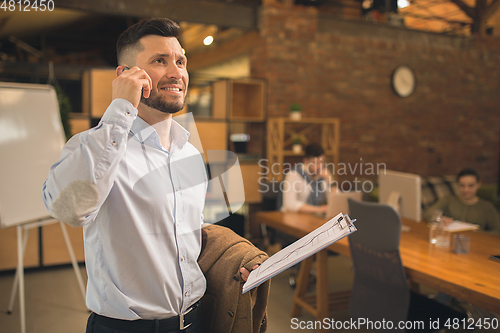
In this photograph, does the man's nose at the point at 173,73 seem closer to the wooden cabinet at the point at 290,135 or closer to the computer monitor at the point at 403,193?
the computer monitor at the point at 403,193

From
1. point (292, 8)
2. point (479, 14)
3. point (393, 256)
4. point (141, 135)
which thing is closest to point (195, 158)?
point (141, 135)

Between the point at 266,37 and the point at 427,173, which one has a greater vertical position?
the point at 266,37

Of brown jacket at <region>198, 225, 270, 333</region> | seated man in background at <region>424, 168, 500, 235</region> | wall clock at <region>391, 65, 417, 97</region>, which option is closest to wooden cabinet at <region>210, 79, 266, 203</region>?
seated man in background at <region>424, 168, 500, 235</region>

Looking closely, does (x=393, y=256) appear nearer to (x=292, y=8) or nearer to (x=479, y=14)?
(x=292, y=8)

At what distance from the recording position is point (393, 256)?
1914 millimetres

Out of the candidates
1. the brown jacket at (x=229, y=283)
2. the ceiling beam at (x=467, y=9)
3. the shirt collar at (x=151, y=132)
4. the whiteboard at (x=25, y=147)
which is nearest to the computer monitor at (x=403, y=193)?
the brown jacket at (x=229, y=283)

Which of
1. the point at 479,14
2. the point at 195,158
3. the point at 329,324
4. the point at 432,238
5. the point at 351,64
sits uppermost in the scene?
the point at 479,14

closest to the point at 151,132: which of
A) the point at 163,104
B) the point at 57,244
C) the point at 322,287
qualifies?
the point at 163,104

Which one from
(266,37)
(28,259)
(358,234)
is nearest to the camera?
(358,234)

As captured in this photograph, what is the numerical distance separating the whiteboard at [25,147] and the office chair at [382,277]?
1.97m

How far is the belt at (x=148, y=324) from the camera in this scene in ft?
2.77

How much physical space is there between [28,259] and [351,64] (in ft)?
14.4

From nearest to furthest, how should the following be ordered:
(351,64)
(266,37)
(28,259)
→ (28,259) → (266,37) → (351,64)

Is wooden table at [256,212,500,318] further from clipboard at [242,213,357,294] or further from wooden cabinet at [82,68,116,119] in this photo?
wooden cabinet at [82,68,116,119]
